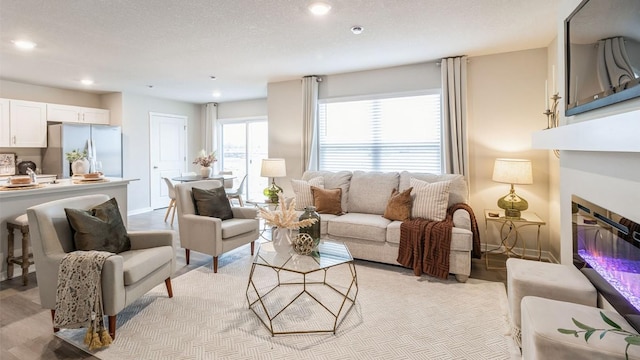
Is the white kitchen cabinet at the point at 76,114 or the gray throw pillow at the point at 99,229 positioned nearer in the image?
the gray throw pillow at the point at 99,229

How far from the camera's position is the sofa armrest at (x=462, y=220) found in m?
3.19

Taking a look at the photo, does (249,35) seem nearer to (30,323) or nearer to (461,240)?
(461,240)

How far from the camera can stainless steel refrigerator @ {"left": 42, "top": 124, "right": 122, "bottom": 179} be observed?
5.44 meters

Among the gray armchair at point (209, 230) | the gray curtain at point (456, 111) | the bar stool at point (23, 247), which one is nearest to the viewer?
the bar stool at point (23, 247)

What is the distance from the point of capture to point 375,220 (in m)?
3.63

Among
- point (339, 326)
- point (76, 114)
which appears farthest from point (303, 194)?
point (76, 114)

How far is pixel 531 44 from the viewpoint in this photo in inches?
145

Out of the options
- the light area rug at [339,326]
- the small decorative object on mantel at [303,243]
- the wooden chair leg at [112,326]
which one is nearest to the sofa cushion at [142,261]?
the wooden chair leg at [112,326]

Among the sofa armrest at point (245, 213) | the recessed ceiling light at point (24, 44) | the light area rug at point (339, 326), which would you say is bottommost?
the light area rug at point (339, 326)

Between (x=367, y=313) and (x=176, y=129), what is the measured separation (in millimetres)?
6512

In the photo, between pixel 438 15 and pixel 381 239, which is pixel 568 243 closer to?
pixel 381 239

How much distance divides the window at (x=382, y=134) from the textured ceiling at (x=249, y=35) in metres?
0.56

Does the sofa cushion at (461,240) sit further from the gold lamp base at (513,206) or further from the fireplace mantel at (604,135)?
the fireplace mantel at (604,135)

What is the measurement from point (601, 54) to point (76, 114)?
7.44 meters
